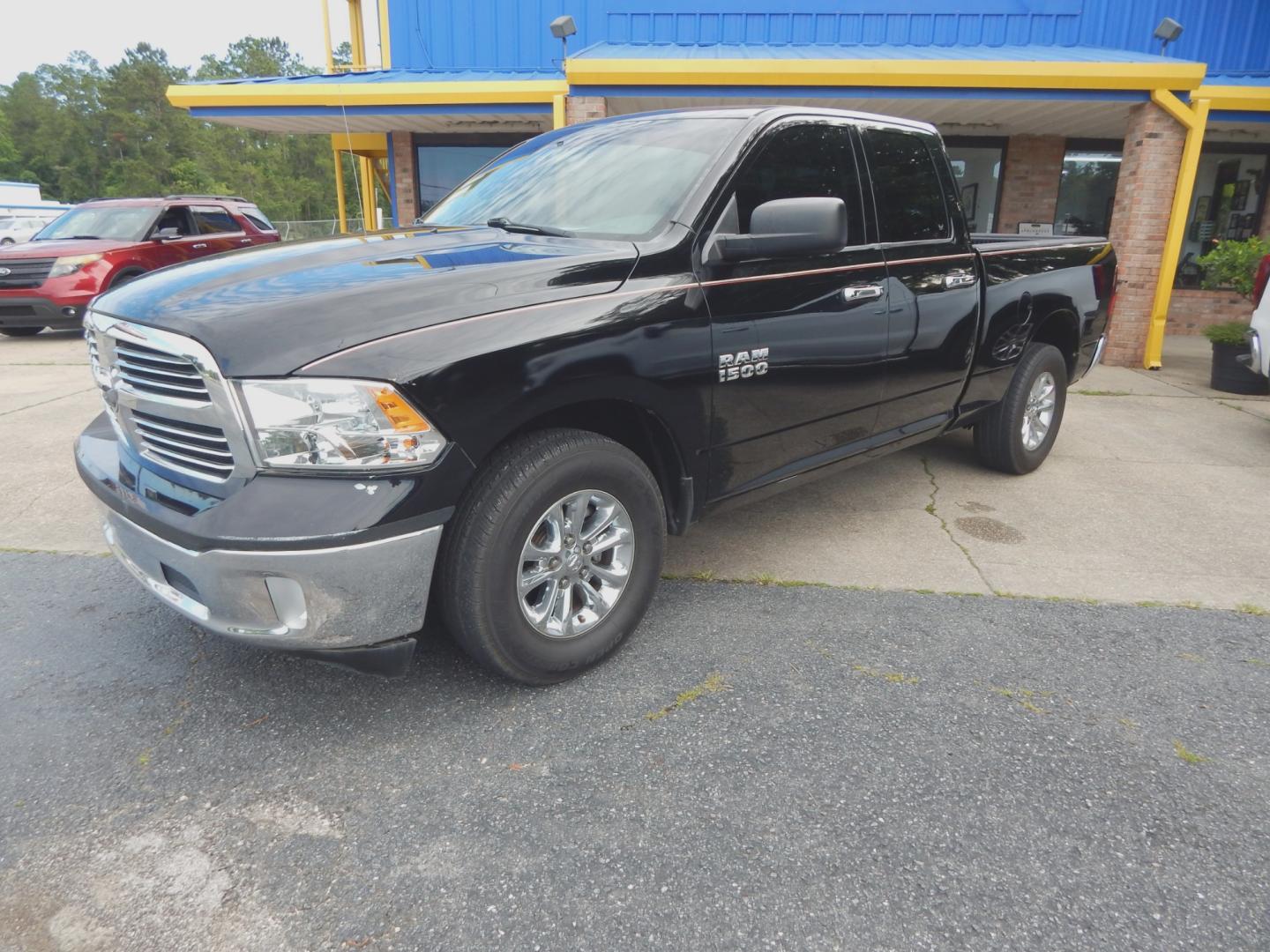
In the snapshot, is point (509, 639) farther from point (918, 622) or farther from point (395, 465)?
point (918, 622)

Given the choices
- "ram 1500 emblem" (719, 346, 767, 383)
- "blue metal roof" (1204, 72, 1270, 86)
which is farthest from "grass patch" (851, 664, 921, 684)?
"blue metal roof" (1204, 72, 1270, 86)

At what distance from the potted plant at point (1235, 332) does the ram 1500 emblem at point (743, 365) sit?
24.8ft

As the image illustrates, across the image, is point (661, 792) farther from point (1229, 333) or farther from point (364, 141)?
point (364, 141)

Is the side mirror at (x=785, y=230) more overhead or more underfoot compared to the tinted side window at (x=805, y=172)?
more underfoot

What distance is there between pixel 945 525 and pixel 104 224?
1198 cm

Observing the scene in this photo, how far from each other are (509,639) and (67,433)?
17.2ft

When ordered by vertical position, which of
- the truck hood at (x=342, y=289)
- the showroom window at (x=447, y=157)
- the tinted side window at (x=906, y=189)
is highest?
the showroom window at (x=447, y=157)

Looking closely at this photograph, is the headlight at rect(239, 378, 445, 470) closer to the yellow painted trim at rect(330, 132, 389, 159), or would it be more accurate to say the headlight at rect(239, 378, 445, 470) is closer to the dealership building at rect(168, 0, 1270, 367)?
the dealership building at rect(168, 0, 1270, 367)

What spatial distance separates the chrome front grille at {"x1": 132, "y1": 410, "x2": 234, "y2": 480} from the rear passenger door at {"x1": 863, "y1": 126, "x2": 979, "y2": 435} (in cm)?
280

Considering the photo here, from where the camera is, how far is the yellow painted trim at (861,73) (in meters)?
8.95

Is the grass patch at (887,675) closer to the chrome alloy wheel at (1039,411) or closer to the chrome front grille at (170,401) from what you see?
the chrome front grille at (170,401)

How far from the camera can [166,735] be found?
260 cm

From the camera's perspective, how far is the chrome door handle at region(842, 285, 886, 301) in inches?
139

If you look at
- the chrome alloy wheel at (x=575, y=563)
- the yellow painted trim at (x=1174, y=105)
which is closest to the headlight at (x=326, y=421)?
the chrome alloy wheel at (x=575, y=563)
